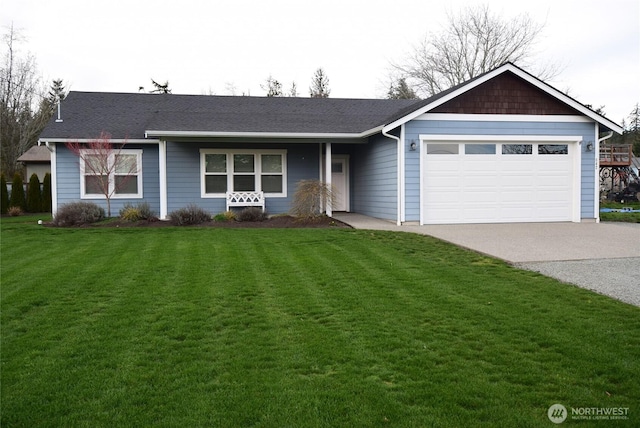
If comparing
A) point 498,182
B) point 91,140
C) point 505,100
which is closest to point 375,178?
point 498,182

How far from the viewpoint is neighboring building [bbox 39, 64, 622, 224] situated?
13984 mm

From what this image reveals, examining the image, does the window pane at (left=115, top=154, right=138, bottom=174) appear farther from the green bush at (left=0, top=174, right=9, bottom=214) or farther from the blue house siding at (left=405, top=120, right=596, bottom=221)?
A: the blue house siding at (left=405, top=120, right=596, bottom=221)

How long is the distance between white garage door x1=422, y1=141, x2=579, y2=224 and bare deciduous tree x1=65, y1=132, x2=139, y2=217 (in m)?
8.79

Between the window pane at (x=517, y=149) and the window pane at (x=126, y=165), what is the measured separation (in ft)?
34.9

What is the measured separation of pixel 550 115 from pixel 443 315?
10825 mm

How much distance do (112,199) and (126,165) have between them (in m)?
1.10

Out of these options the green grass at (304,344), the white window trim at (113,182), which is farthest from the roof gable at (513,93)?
the white window trim at (113,182)

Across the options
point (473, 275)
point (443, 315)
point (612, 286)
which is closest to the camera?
point (443, 315)

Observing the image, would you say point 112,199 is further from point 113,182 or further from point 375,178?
point 375,178

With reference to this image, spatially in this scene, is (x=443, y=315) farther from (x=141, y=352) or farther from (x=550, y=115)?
(x=550, y=115)

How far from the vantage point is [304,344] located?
468 centimetres

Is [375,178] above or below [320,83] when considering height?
below

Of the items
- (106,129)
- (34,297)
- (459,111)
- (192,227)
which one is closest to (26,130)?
(106,129)

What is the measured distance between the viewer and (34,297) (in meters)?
6.29
